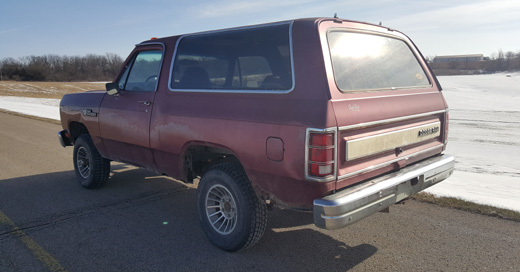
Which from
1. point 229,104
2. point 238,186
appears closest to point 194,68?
point 229,104

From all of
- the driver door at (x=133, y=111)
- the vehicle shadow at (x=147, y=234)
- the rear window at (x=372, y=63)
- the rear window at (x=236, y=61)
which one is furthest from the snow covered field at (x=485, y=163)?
the driver door at (x=133, y=111)

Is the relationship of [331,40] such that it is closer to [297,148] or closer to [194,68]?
[297,148]

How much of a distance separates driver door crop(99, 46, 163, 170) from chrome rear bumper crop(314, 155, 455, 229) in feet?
7.85

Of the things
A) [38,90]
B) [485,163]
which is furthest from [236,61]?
[38,90]

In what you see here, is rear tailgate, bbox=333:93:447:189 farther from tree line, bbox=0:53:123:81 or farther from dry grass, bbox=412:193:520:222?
tree line, bbox=0:53:123:81

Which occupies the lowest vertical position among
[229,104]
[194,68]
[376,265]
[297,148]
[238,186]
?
[376,265]

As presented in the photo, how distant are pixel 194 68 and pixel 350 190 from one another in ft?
6.81

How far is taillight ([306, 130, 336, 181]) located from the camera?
2695 millimetres

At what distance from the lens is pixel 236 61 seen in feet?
11.9

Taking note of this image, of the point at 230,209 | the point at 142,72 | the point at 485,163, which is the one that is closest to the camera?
the point at 230,209

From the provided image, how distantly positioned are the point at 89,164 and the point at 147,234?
2.18 meters

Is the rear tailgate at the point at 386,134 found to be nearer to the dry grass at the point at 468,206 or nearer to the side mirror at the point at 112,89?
the dry grass at the point at 468,206

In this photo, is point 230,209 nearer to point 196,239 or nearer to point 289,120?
point 196,239

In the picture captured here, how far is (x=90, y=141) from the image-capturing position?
18.2 feet
